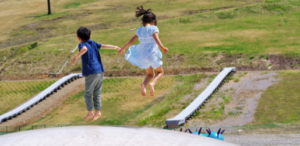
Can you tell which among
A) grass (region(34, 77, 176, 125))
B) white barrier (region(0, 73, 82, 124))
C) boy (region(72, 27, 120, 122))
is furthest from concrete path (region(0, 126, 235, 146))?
white barrier (region(0, 73, 82, 124))

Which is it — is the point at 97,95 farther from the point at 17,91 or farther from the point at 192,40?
the point at 192,40

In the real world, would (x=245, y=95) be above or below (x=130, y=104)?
above

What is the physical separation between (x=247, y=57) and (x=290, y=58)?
155 inches

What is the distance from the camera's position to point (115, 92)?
109 ft

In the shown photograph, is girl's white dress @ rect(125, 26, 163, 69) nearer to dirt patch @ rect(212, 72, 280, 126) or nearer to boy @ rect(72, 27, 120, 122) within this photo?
boy @ rect(72, 27, 120, 122)

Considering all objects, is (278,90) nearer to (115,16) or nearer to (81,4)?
(115,16)

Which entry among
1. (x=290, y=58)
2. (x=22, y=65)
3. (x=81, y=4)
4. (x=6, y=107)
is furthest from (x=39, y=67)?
(x=81, y=4)

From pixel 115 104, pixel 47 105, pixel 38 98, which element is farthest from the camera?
pixel 38 98

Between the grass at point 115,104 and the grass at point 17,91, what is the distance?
4.73 metres

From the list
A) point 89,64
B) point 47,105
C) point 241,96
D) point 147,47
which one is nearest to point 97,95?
point 89,64

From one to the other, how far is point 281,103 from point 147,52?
56.5 feet

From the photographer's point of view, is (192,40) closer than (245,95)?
No

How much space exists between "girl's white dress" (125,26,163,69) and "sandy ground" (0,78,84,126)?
21.3 meters

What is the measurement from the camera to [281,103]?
2409 cm
